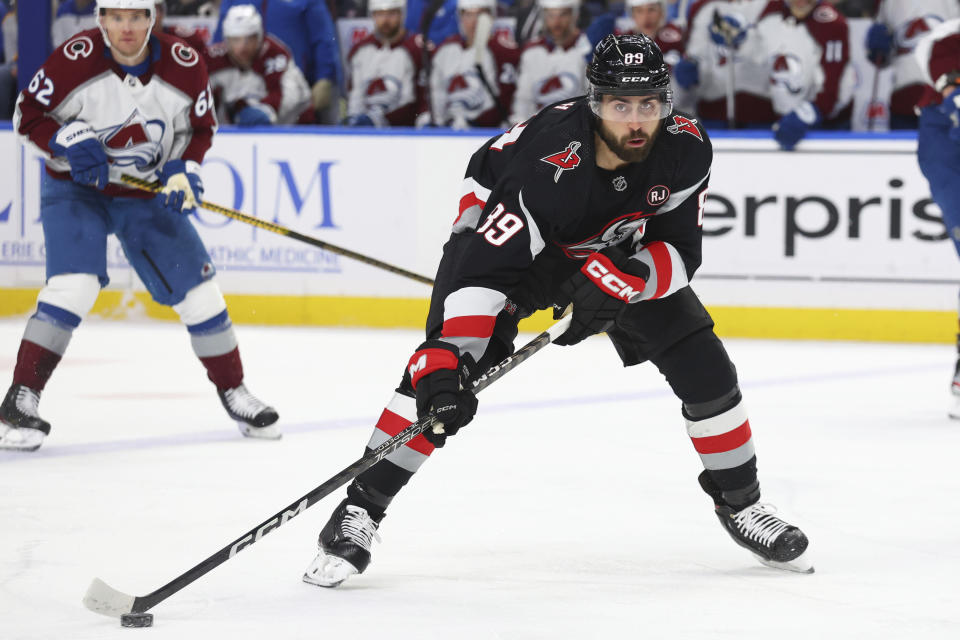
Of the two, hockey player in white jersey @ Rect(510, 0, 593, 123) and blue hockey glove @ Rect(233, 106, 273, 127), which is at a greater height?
hockey player in white jersey @ Rect(510, 0, 593, 123)

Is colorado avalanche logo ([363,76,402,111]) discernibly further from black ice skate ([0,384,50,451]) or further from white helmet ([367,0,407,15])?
black ice skate ([0,384,50,451])

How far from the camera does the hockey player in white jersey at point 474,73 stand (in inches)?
281

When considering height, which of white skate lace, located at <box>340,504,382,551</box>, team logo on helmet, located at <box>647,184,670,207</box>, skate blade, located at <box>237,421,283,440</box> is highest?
team logo on helmet, located at <box>647,184,670,207</box>

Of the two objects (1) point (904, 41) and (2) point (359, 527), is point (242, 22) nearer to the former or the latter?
(1) point (904, 41)

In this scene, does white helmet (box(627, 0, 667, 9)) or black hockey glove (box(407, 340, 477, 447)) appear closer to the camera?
black hockey glove (box(407, 340, 477, 447))

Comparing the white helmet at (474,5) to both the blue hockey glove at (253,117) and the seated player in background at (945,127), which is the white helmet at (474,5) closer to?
the blue hockey glove at (253,117)

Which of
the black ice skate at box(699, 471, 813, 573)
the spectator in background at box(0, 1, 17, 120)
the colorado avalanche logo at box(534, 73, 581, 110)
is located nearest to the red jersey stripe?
the black ice skate at box(699, 471, 813, 573)

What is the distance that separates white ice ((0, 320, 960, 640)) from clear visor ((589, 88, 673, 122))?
2.77 ft

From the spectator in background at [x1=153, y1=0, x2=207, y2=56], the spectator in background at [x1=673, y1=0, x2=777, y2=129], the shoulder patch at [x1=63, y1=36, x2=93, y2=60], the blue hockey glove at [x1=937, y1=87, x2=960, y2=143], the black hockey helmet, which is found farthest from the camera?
the spectator in background at [x1=153, y1=0, x2=207, y2=56]

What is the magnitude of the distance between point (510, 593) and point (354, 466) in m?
0.36

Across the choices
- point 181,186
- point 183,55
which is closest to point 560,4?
point 183,55

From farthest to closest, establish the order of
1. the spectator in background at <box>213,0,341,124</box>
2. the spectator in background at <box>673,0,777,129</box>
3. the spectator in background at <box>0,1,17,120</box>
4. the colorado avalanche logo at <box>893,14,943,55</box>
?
the spectator in background at <box>0,1,17,120</box>, the spectator in background at <box>213,0,341,124</box>, the spectator in background at <box>673,0,777,129</box>, the colorado avalanche logo at <box>893,14,943,55</box>

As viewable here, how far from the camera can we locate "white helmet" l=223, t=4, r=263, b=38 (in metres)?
7.15

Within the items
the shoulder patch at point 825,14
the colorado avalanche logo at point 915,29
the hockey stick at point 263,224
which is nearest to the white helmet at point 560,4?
the shoulder patch at point 825,14
